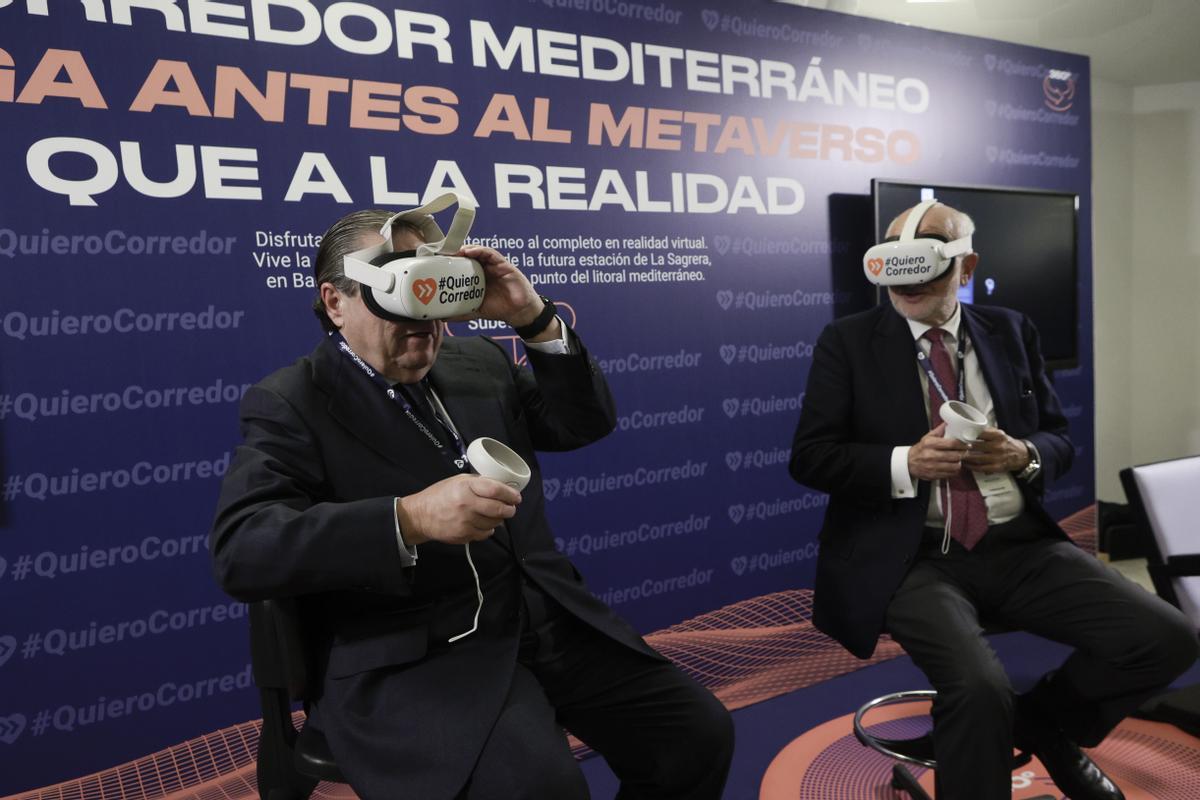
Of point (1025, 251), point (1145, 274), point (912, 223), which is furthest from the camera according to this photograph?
point (1145, 274)

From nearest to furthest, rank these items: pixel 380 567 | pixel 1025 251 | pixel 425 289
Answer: pixel 380 567 → pixel 425 289 → pixel 1025 251

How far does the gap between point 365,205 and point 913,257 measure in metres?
1.49

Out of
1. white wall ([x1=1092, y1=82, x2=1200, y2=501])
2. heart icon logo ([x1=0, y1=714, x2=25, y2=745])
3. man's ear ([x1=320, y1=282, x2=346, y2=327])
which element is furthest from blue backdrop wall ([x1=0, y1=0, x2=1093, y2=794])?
white wall ([x1=1092, y1=82, x2=1200, y2=501])

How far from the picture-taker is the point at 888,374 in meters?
2.36

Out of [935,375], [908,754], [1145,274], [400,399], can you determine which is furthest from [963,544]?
[1145,274]

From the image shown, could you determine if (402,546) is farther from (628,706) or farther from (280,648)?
(628,706)

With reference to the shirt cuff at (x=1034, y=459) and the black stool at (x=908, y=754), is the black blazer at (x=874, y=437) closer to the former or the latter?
the shirt cuff at (x=1034, y=459)

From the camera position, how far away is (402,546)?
1422 mm

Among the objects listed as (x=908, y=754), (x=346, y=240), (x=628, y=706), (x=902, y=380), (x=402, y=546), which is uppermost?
(x=346, y=240)

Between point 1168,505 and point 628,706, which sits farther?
point 1168,505

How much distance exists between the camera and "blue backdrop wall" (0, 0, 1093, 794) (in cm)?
215

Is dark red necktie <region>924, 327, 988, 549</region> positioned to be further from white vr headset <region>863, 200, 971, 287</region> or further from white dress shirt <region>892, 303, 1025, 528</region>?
white vr headset <region>863, 200, 971, 287</region>

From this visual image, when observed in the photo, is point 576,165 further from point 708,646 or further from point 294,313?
point 708,646

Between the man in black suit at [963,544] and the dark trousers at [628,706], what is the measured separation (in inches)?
23.0
